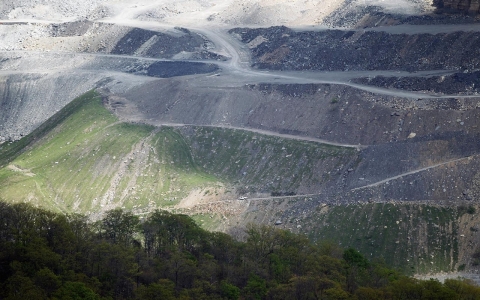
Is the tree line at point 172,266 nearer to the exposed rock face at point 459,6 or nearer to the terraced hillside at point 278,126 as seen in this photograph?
the terraced hillside at point 278,126

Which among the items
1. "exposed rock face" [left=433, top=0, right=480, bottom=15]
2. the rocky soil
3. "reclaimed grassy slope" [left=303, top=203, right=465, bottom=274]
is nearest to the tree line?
"reclaimed grassy slope" [left=303, top=203, right=465, bottom=274]

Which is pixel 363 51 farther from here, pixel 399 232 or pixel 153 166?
pixel 399 232

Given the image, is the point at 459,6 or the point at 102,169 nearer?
the point at 102,169

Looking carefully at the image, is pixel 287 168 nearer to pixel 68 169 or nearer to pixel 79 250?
pixel 68 169

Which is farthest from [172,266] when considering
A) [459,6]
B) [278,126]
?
[459,6]

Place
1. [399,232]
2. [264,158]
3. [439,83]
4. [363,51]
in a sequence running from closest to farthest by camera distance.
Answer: [399,232]
[264,158]
[439,83]
[363,51]

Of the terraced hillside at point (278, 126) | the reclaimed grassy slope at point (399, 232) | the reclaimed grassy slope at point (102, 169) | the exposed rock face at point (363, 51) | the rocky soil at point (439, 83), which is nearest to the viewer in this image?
the reclaimed grassy slope at point (399, 232)

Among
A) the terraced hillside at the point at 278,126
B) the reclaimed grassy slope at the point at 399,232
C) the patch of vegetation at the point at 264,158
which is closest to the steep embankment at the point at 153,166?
the patch of vegetation at the point at 264,158

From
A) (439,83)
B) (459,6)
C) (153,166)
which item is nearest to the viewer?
(439,83)
